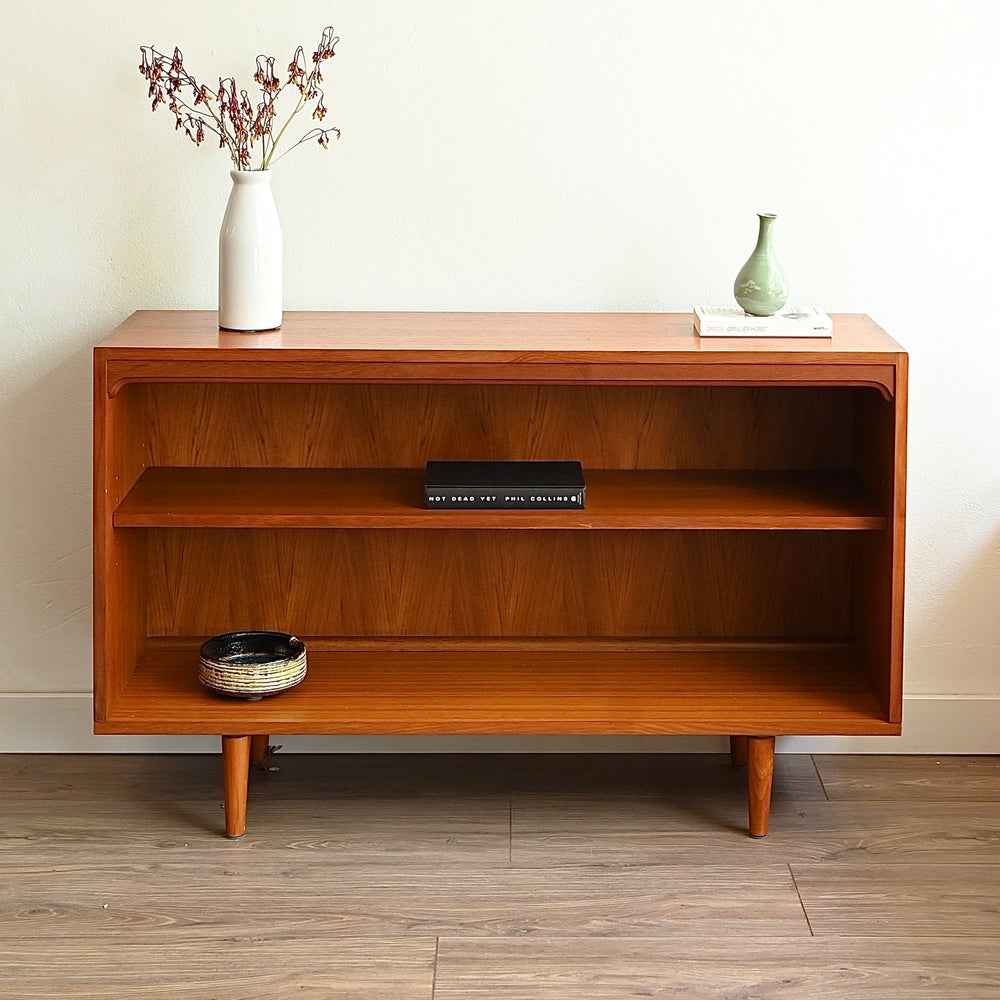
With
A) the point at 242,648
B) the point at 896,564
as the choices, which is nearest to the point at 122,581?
the point at 242,648

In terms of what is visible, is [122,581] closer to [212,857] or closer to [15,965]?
[212,857]

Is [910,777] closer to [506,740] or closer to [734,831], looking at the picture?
[734,831]

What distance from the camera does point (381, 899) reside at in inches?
89.0

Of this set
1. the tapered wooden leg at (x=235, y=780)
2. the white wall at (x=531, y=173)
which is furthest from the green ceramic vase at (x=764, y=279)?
the tapered wooden leg at (x=235, y=780)

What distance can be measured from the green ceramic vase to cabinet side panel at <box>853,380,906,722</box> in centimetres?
25

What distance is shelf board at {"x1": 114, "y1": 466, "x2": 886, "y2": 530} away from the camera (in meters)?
2.36

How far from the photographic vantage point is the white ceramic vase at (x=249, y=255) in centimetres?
236

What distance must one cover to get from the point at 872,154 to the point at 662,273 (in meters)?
0.44

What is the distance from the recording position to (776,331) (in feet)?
7.79

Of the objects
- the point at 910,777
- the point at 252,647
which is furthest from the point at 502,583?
the point at 910,777

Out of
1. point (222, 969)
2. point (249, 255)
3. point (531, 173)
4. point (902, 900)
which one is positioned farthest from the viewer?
point (531, 173)

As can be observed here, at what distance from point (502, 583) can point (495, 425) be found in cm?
31

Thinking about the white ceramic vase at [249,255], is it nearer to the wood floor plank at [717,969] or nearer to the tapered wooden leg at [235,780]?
the tapered wooden leg at [235,780]

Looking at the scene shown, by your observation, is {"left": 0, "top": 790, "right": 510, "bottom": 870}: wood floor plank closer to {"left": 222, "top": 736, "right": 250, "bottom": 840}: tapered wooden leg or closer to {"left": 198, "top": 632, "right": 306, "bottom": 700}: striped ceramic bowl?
{"left": 222, "top": 736, "right": 250, "bottom": 840}: tapered wooden leg
